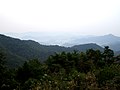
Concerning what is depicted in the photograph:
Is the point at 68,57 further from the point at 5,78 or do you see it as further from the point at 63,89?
the point at 63,89

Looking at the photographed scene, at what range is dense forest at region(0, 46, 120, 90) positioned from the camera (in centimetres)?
933

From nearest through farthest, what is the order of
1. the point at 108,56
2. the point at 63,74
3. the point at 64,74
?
the point at 63,74
the point at 64,74
the point at 108,56

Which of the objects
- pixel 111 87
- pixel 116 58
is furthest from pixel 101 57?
pixel 111 87

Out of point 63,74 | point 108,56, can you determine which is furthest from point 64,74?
point 108,56

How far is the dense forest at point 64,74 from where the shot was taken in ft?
30.6

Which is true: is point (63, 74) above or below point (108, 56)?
above

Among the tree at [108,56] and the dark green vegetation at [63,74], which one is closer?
the dark green vegetation at [63,74]

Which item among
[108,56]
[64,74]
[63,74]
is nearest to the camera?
[63,74]

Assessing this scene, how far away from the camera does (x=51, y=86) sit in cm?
860

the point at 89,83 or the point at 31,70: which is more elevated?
the point at 89,83

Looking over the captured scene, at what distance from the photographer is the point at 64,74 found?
1733 cm

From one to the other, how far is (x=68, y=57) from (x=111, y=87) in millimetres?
22890

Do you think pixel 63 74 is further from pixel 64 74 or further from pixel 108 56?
pixel 108 56

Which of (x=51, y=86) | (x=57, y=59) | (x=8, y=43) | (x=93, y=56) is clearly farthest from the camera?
(x=8, y=43)
